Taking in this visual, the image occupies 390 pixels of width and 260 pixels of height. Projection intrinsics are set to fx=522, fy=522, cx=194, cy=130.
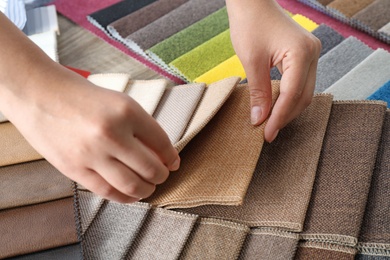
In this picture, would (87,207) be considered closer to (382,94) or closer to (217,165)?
(217,165)

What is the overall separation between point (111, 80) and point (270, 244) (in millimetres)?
536

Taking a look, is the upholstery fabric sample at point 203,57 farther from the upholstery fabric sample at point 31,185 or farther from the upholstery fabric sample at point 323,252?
the upholstery fabric sample at point 323,252

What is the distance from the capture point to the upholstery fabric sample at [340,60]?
1.23 meters

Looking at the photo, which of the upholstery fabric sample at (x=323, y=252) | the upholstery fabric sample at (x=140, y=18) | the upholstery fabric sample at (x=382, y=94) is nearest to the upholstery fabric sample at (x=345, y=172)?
the upholstery fabric sample at (x=323, y=252)

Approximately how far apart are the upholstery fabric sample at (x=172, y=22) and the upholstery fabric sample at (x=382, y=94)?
0.54 m

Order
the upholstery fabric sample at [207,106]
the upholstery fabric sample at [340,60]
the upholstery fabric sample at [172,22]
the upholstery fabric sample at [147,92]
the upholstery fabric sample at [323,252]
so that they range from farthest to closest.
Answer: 1. the upholstery fabric sample at [172,22]
2. the upholstery fabric sample at [340,60]
3. the upholstery fabric sample at [147,92]
4. the upholstery fabric sample at [207,106]
5. the upholstery fabric sample at [323,252]

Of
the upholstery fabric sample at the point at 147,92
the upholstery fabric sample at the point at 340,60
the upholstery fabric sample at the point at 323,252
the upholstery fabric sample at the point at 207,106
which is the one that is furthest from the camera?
the upholstery fabric sample at the point at 340,60

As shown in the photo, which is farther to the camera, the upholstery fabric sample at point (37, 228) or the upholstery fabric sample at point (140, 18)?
the upholstery fabric sample at point (140, 18)

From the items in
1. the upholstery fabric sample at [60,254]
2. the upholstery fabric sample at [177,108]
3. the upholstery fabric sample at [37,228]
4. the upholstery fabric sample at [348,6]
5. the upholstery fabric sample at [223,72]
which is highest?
the upholstery fabric sample at [37,228]

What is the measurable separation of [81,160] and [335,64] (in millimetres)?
813

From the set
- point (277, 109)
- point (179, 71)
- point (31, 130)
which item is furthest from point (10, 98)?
point (179, 71)

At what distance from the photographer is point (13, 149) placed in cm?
98

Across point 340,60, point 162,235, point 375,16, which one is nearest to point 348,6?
point 375,16

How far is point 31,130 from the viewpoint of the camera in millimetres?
646
